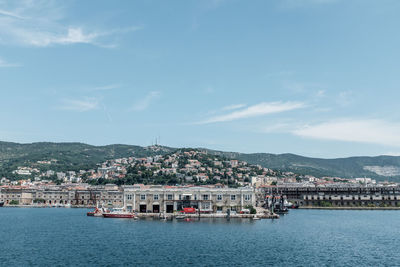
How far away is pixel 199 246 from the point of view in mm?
48219

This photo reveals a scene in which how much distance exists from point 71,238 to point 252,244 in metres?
24.2

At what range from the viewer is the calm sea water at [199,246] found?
40.8 meters

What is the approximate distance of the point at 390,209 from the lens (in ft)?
444

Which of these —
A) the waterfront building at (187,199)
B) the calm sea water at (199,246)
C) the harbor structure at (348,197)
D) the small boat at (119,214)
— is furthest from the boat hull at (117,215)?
the harbor structure at (348,197)

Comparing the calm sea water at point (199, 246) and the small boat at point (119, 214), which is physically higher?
the small boat at point (119, 214)

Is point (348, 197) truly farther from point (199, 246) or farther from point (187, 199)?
point (199, 246)

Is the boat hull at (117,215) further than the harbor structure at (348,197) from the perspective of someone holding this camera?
No

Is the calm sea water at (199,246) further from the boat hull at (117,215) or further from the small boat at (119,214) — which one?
the small boat at (119,214)

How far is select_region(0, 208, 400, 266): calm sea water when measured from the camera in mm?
40812

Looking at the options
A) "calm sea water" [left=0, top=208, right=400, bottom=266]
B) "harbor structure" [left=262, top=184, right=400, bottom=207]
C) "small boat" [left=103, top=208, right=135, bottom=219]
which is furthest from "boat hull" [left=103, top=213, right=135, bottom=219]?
"harbor structure" [left=262, top=184, right=400, bottom=207]

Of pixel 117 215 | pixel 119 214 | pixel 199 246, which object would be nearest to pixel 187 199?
pixel 119 214

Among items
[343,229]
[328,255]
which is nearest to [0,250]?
[328,255]

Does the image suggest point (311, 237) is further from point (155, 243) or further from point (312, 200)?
point (312, 200)

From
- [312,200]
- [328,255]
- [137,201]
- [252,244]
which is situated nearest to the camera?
[328,255]
